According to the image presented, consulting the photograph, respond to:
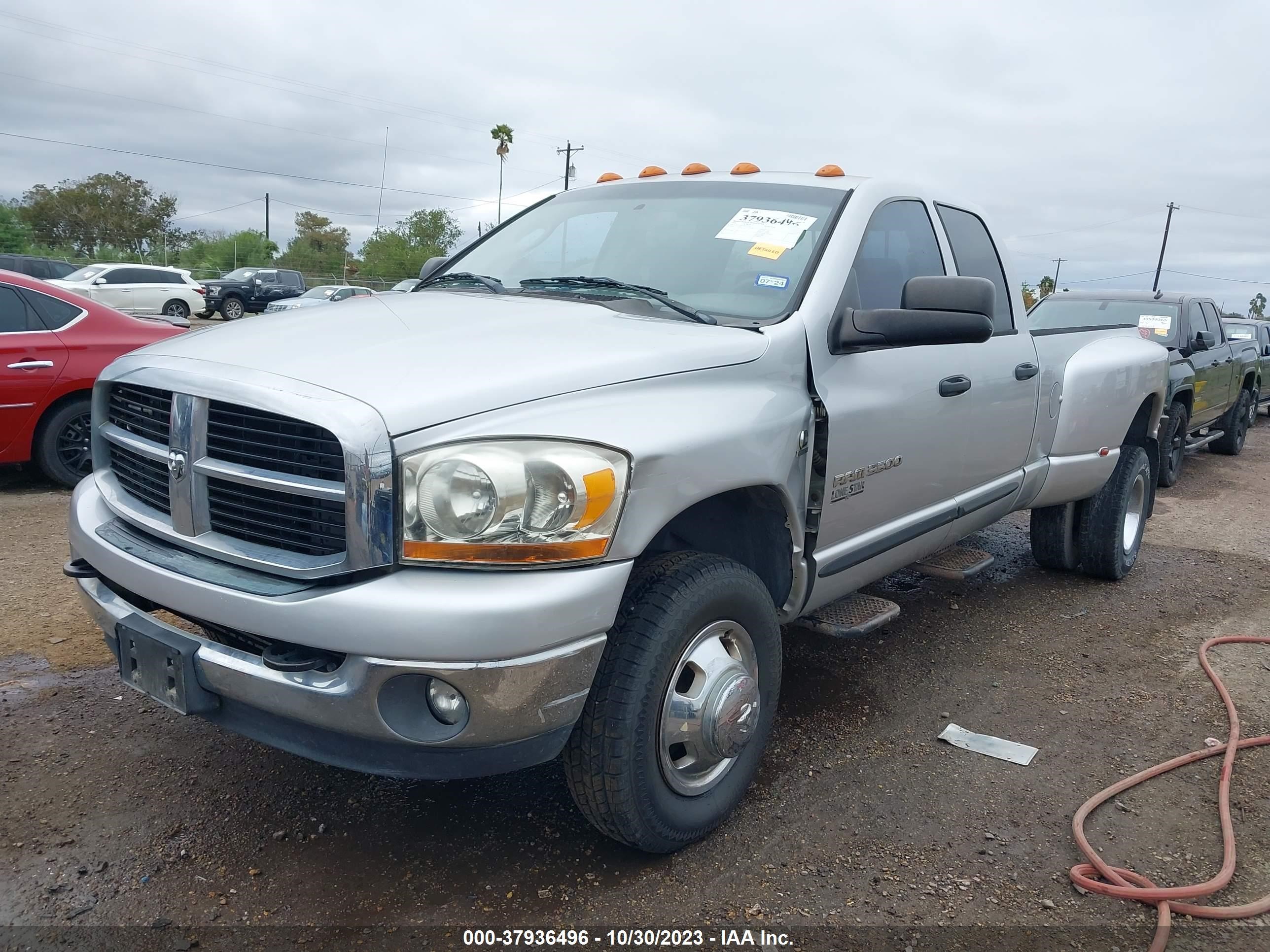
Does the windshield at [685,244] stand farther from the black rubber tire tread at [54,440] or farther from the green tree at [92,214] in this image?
the green tree at [92,214]

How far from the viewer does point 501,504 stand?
6.73ft

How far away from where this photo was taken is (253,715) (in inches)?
88.1

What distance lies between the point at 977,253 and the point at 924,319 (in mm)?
1506

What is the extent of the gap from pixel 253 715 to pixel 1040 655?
131 inches

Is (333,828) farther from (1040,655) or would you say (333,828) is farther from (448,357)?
(1040,655)

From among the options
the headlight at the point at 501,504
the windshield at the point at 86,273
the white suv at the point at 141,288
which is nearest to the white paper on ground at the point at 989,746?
the headlight at the point at 501,504

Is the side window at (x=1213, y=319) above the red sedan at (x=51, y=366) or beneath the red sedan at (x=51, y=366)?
above

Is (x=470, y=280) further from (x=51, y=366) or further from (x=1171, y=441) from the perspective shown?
(x=1171, y=441)

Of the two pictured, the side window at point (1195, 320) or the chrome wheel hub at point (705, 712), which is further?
the side window at point (1195, 320)

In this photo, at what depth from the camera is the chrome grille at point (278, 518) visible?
210cm

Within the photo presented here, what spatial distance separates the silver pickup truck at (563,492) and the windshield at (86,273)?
2254cm

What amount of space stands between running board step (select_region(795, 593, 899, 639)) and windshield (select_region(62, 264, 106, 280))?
76.6 feet

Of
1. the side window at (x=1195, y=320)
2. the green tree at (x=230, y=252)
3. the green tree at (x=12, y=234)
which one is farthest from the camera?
the green tree at (x=230, y=252)

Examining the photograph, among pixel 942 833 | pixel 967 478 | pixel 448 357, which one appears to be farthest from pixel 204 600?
pixel 967 478
